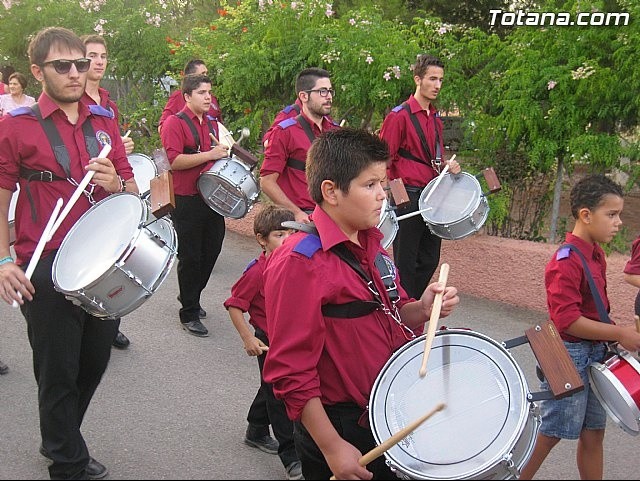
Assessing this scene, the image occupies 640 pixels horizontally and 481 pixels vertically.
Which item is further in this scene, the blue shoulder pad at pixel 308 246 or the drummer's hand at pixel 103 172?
the drummer's hand at pixel 103 172

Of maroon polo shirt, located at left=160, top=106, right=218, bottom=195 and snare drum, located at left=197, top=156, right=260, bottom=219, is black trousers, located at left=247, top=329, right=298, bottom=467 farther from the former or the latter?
maroon polo shirt, located at left=160, top=106, right=218, bottom=195

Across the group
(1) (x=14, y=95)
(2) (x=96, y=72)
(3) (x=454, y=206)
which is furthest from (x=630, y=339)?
(1) (x=14, y=95)

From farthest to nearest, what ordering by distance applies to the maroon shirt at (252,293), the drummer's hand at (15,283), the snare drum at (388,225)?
the snare drum at (388,225) < the maroon shirt at (252,293) < the drummer's hand at (15,283)

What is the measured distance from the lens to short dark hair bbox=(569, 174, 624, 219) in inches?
138

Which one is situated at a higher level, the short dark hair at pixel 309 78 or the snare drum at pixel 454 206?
the short dark hair at pixel 309 78

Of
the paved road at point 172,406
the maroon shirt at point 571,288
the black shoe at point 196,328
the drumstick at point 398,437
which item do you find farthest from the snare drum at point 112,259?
the black shoe at point 196,328

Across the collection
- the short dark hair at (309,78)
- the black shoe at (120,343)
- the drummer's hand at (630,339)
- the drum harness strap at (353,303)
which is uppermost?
the short dark hair at (309,78)

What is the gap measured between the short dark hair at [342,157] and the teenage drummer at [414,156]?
Answer: 3341 millimetres

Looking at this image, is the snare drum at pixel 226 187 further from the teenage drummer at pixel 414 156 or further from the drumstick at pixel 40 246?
the drumstick at pixel 40 246

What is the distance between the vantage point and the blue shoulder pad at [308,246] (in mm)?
2375

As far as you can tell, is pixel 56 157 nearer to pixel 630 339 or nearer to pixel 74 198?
pixel 74 198

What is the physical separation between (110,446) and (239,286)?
1124mm

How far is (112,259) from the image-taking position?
3252 mm

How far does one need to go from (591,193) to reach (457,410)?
159 centimetres
